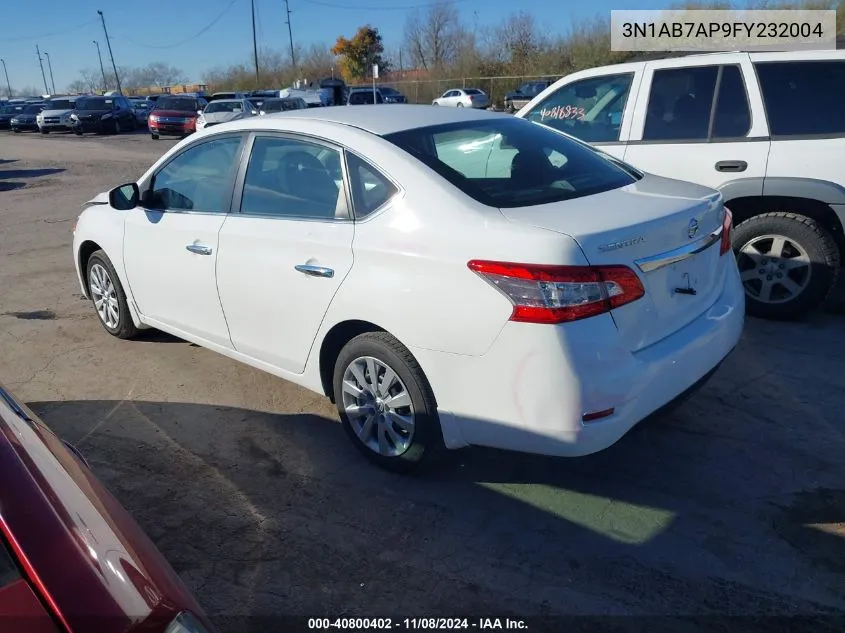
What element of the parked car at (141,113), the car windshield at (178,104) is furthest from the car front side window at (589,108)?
the parked car at (141,113)

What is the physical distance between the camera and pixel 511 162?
371cm

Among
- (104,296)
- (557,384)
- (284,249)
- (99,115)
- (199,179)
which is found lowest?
(99,115)

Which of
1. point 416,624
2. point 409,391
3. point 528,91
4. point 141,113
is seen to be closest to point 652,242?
point 409,391

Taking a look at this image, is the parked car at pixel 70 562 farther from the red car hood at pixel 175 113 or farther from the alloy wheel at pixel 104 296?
the red car hood at pixel 175 113

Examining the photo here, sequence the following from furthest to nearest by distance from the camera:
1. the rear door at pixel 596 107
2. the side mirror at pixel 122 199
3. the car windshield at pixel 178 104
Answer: the car windshield at pixel 178 104 < the rear door at pixel 596 107 < the side mirror at pixel 122 199

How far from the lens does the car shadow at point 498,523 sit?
106 inches

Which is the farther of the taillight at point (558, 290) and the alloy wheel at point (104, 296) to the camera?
the alloy wheel at point (104, 296)

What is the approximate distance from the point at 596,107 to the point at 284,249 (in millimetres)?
3618

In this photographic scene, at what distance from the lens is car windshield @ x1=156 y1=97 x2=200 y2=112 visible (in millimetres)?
29016

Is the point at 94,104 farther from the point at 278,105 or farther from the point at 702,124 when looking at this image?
the point at 702,124

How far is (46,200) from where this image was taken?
13453 mm

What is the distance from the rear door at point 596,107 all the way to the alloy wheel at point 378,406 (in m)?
3.15

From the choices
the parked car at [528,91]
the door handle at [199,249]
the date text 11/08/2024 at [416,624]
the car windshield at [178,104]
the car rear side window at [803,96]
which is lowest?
the date text 11/08/2024 at [416,624]

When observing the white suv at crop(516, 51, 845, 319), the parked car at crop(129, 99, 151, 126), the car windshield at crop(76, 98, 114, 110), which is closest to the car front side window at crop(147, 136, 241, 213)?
the white suv at crop(516, 51, 845, 319)
